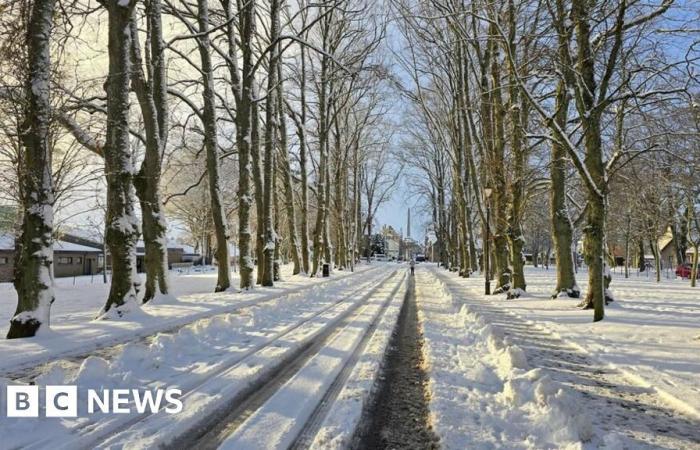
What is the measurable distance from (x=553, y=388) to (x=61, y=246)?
5302cm

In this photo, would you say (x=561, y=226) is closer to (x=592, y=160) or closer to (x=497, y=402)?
(x=592, y=160)

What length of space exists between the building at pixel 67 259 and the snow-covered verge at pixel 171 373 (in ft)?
140

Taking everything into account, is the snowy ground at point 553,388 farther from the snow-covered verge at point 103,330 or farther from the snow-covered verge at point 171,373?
the snow-covered verge at point 103,330

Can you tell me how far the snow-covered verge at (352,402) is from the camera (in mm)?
4152

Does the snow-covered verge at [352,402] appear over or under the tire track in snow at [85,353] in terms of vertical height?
under

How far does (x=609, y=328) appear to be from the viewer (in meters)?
10.2

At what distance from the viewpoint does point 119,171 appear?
35.0 ft

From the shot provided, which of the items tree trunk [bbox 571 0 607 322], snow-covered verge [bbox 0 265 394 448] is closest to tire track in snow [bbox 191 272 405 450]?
snow-covered verge [bbox 0 265 394 448]

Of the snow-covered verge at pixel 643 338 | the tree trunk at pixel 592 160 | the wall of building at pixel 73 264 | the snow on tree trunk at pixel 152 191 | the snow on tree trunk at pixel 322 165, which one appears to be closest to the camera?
the snow-covered verge at pixel 643 338

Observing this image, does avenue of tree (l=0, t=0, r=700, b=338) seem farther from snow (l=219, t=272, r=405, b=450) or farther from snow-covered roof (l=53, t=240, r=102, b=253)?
snow-covered roof (l=53, t=240, r=102, b=253)

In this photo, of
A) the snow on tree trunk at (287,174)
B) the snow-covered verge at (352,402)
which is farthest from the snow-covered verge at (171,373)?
the snow on tree trunk at (287,174)

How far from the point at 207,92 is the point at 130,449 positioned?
15.4m

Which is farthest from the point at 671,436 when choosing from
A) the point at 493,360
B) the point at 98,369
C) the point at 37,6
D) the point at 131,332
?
the point at 37,6

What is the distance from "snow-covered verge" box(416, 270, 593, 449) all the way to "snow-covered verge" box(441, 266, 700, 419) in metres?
1.40
